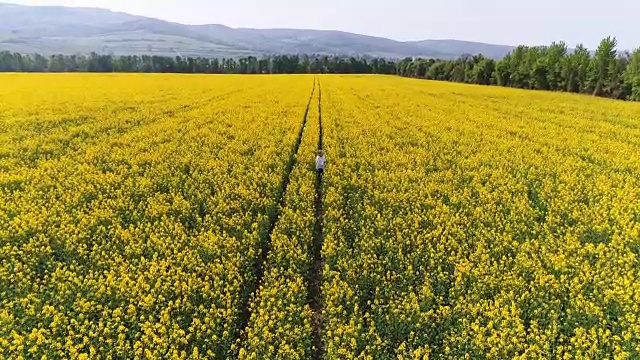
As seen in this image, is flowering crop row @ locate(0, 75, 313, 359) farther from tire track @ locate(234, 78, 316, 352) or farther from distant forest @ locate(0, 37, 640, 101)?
distant forest @ locate(0, 37, 640, 101)

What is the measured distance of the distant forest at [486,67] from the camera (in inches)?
2534

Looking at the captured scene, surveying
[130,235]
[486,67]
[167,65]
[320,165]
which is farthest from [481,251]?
[167,65]

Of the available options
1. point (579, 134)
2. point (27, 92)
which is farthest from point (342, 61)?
point (579, 134)

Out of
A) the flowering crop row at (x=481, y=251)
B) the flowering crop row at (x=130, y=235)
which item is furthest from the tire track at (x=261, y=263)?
the flowering crop row at (x=481, y=251)

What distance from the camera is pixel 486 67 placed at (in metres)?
88.2

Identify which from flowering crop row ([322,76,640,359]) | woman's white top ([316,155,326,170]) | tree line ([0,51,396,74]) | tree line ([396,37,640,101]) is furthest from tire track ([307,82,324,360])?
tree line ([0,51,396,74])

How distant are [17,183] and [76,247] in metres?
6.25

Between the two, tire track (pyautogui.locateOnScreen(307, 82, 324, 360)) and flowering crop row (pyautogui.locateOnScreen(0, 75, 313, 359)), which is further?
tire track (pyautogui.locateOnScreen(307, 82, 324, 360))

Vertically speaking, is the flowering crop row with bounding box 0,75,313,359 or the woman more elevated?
the woman

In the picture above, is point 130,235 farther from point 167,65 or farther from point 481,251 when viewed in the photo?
point 167,65

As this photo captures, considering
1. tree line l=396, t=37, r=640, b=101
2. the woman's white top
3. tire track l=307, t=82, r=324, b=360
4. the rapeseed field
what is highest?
tree line l=396, t=37, r=640, b=101

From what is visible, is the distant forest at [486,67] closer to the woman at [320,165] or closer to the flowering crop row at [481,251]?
the flowering crop row at [481,251]

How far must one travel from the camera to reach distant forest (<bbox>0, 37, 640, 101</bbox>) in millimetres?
64375

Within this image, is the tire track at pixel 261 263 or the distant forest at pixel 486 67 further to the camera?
the distant forest at pixel 486 67
